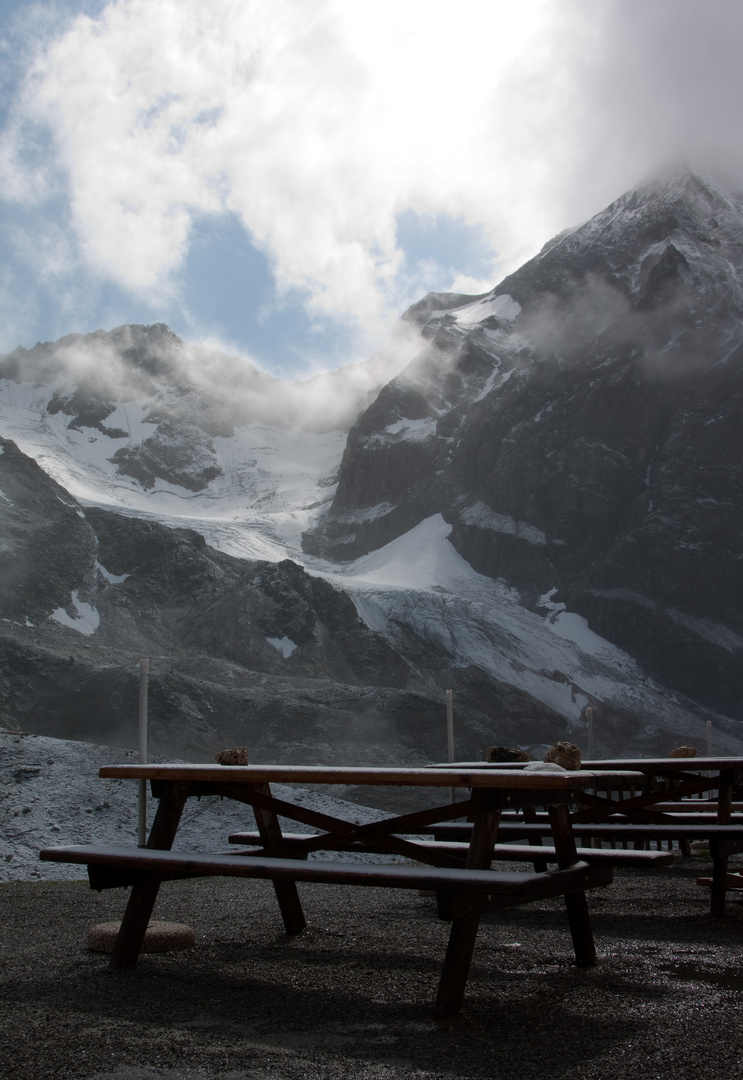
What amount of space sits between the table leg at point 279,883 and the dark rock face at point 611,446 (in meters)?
68.4

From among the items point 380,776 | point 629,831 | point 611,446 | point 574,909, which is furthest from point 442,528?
point 380,776

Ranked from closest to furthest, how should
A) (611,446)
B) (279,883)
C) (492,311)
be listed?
(279,883), (611,446), (492,311)

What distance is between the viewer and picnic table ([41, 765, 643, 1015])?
3.13m

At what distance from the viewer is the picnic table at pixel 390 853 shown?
3127 millimetres

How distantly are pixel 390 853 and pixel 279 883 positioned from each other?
1.25m

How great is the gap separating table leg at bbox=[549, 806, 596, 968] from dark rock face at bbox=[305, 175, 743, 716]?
2704 inches

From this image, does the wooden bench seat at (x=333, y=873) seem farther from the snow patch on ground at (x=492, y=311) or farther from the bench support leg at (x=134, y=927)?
the snow patch on ground at (x=492, y=311)

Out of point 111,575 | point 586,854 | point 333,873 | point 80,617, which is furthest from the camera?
point 111,575

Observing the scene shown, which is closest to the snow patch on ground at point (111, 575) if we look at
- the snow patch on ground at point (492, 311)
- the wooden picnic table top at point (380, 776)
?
the wooden picnic table top at point (380, 776)

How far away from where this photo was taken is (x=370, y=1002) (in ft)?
A: 11.0

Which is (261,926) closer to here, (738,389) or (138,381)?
(738,389)

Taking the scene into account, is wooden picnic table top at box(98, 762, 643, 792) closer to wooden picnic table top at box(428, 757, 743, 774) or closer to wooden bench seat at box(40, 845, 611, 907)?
wooden bench seat at box(40, 845, 611, 907)

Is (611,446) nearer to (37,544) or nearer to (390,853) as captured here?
(37,544)

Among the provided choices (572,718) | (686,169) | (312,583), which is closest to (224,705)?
(312,583)
